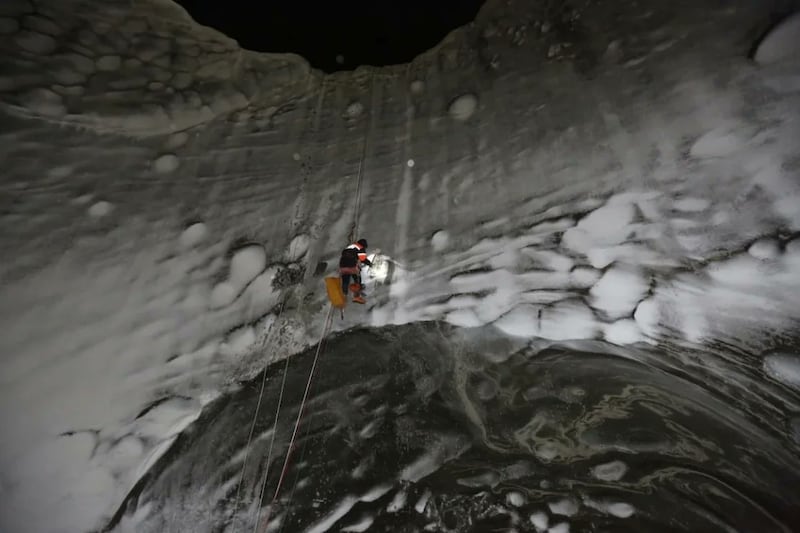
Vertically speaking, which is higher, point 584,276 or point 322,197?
point 322,197

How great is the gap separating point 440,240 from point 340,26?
1.72 metres

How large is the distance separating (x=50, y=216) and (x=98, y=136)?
52 centimetres

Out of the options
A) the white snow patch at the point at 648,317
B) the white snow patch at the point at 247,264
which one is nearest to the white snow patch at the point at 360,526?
the white snow patch at the point at 247,264

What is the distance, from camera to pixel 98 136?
7.26ft

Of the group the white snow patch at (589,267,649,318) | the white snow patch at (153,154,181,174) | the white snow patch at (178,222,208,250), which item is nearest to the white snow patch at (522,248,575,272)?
the white snow patch at (589,267,649,318)

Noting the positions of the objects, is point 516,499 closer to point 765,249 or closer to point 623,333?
point 623,333

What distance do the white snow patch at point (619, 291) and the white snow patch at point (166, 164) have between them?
2099mm

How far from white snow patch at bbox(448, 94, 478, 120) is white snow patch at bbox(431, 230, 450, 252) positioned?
0.67m

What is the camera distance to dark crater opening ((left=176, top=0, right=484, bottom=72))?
2721 millimetres

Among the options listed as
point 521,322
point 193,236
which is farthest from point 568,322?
point 193,236

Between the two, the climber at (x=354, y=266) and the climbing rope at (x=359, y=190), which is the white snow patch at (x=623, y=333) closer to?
the climber at (x=354, y=266)

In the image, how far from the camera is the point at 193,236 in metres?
2.07

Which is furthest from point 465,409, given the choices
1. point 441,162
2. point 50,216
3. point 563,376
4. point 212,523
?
point 50,216

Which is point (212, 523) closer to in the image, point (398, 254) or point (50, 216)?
point (398, 254)
